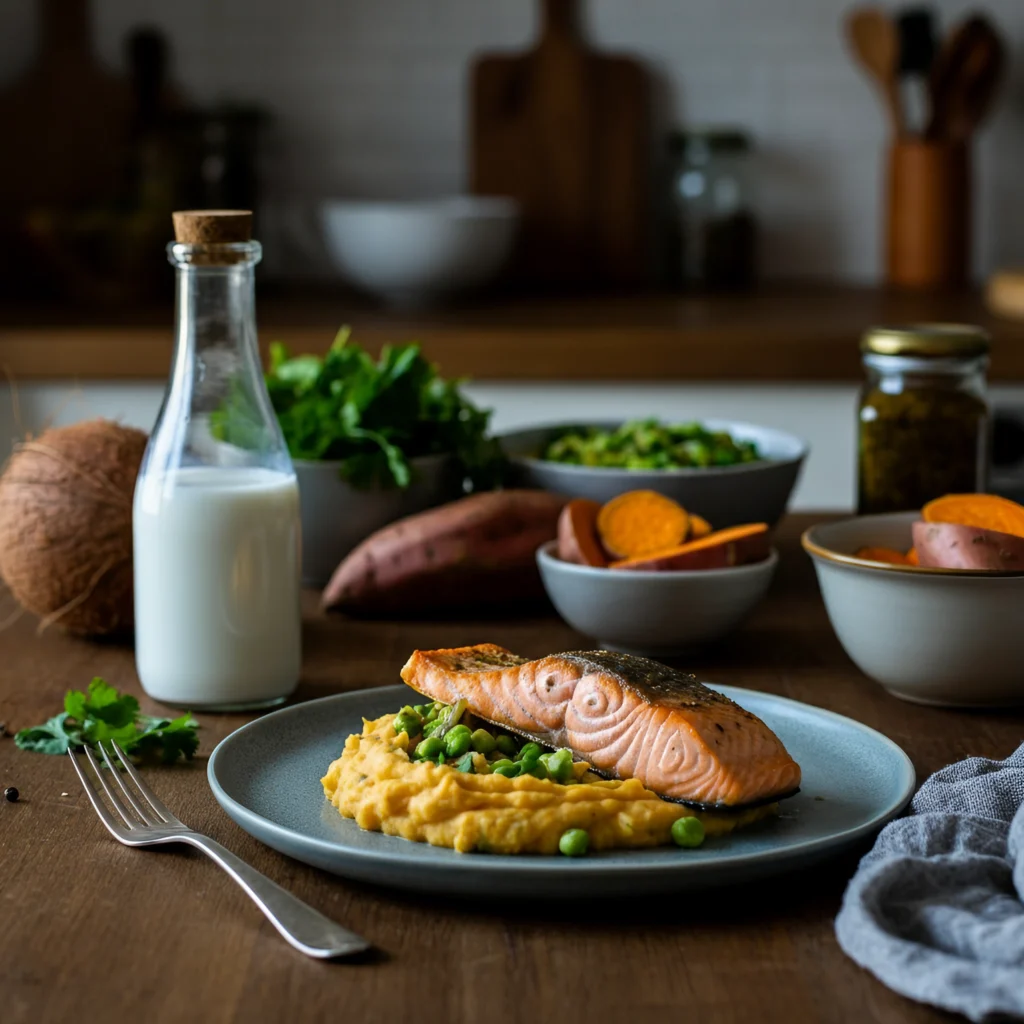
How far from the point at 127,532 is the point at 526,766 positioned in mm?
617

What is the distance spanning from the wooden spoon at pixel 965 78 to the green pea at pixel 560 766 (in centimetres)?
301

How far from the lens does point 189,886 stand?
0.88 meters

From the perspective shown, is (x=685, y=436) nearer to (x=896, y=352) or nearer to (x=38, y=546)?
(x=896, y=352)

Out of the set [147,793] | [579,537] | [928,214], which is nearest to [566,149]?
[928,214]

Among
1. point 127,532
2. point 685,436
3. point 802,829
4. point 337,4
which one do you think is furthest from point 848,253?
point 802,829

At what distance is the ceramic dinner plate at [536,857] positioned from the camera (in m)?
0.80

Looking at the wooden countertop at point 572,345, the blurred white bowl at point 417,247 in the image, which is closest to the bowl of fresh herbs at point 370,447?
the wooden countertop at point 572,345

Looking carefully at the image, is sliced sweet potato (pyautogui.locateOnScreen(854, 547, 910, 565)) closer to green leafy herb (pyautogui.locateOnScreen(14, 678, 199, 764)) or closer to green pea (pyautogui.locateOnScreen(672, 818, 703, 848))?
green pea (pyautogui.locateOnScreen(672, 818, 703, 848))

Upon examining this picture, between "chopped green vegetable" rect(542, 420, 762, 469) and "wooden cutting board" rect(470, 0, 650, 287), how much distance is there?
2.04m

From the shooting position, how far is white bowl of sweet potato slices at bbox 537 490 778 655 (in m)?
1.32

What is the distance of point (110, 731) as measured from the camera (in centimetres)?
112

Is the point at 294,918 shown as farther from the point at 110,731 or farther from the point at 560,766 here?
the point at 110,731

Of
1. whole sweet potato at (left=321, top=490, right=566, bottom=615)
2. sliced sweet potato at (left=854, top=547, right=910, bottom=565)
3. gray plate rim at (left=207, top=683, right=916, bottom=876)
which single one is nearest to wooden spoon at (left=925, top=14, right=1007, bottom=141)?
whole sweet potato at (left=321, top=490, right=566, bottom=615)

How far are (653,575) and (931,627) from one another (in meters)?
0.25
